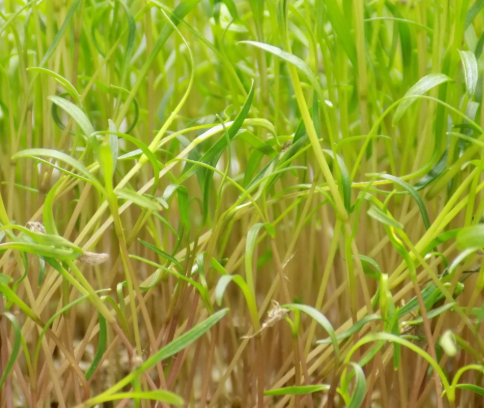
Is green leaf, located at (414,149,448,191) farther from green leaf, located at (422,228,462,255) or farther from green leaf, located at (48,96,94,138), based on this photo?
green leaf, located at (48,96,94,138)

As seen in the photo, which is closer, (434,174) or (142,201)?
(142,201)

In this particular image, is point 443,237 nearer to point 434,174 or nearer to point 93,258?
point 434,174

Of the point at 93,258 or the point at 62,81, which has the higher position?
the point at 62,81

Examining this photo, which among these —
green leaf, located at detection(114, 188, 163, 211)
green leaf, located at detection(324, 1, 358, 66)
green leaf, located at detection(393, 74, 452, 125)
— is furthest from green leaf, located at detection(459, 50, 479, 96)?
green leaf, located at detection(114, 188, 163, 211)

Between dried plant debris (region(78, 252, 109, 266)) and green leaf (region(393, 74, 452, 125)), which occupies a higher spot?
green leaf (region(393, 74, 452, 125))

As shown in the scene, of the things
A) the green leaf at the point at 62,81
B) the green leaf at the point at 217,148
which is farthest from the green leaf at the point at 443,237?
the green leaf at the point at 62,81

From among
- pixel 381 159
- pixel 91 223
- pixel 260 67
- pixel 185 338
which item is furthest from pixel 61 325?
pixel 381 159

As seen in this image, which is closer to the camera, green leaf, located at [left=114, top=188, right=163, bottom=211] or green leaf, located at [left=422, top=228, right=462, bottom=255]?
green leaf, located at [left=114, top=188, right=163, bottom=211]

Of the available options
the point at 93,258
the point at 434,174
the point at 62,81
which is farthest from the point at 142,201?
the point at 434,174

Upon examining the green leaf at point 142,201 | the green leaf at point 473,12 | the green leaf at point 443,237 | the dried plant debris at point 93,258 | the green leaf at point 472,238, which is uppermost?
the green leaf at point 473,12

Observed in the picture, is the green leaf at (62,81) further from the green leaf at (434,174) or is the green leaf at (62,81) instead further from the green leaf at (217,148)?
the green leaf at (434,174)

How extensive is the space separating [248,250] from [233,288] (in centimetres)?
55

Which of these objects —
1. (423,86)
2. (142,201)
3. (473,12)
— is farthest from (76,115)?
(473,12)

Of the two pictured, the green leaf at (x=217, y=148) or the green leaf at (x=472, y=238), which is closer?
the green leaf at (x=472, y=238)
